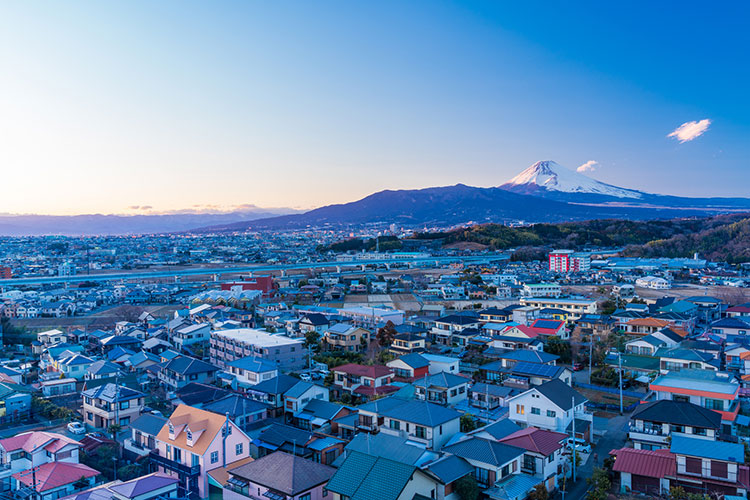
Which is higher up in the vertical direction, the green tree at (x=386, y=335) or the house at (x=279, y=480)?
the house at (x=279, y=480)

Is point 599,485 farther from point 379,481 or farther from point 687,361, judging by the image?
point 687,361

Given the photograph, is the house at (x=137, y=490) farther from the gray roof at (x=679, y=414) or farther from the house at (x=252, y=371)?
the gray roof at (x=679, y=414)

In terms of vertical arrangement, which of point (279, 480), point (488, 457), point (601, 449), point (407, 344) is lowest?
point (601, 449)

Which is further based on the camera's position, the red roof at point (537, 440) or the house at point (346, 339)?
the house at point (346, 339)

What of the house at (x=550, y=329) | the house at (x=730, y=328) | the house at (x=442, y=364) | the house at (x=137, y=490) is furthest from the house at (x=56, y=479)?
the house at (x=730, y=328)

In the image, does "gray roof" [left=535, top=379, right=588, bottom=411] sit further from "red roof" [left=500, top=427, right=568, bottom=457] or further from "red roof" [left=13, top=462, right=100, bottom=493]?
"red roof" [left=13, top=462, right=100, bottom=493]

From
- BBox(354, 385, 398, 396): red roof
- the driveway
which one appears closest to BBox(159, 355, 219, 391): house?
BBox(354, 385, 398, 396): red roof

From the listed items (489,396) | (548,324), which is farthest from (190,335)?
(548,324)
